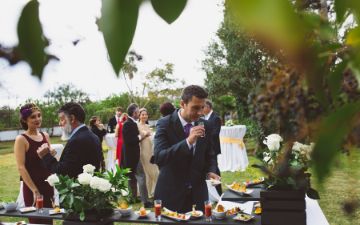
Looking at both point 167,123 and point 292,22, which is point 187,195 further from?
point 292,22

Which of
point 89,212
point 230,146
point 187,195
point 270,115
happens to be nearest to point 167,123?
point 187,195

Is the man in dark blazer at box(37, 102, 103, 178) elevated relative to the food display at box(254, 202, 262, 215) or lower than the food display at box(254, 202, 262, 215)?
elevated

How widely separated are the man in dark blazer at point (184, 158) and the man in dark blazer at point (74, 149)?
0.64 metres

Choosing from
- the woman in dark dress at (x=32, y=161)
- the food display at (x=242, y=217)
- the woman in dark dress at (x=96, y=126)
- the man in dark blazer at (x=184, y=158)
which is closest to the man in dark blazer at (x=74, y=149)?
the woman in dark dress at (x=32, y=161)

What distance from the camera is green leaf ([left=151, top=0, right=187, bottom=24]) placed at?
0.24 metres

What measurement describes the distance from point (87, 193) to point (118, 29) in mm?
2576

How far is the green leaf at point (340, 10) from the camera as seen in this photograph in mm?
258

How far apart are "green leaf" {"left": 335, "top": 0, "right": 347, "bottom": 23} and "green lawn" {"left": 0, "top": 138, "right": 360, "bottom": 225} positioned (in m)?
0.10

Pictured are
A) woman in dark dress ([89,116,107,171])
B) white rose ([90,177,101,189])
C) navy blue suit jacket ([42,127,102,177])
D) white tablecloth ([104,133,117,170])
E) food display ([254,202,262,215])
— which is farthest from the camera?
white tablecloth ([104,133,117,170])

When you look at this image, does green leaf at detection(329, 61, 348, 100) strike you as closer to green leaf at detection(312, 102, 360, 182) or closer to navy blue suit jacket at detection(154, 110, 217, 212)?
green leaf at detection(312, 102, 360, 182)

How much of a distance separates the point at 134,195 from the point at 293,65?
6053mm

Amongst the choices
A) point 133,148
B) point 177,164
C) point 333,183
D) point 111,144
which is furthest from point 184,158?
point 111,144

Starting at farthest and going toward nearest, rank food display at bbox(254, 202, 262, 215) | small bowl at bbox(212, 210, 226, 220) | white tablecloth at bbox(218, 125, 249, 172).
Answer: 1. white tablecloth at bbox(218, 125, 249, 172)
2. food display at bbox(254, 202, 262, 215)
3. small bowl at bbox(212, 210, 226, 220)

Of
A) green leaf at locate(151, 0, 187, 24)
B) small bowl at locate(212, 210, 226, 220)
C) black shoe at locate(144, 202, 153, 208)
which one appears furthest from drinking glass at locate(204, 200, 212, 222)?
black shoe at locate(144, 202, 153, 208)
